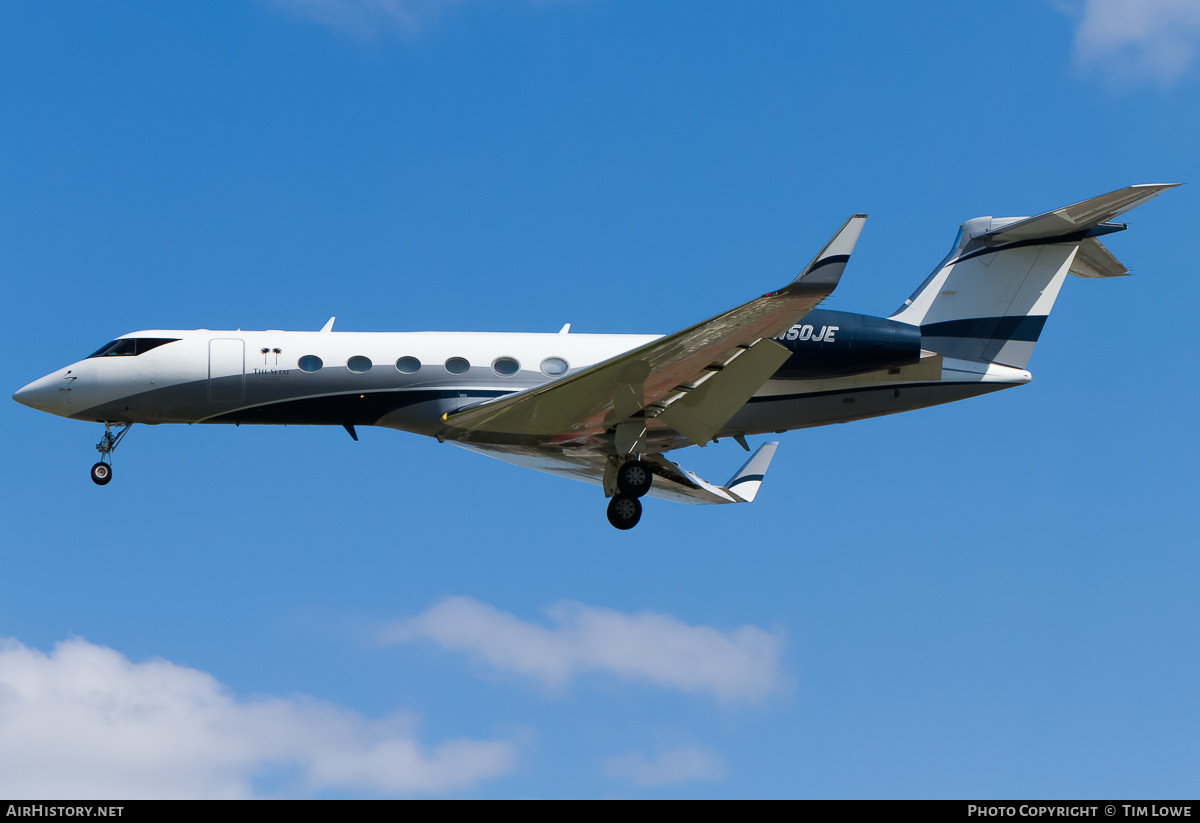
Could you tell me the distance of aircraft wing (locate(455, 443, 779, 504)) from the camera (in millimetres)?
21469

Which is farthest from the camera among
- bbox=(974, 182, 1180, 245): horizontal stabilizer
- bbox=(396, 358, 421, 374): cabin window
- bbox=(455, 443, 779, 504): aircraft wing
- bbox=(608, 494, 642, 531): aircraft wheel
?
bbox=(455, 443, 779, 504): aircraft wing

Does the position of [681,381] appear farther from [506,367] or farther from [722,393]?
[506,367]

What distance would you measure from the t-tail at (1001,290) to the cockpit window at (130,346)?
1278cm

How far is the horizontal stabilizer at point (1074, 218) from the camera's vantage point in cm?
1770

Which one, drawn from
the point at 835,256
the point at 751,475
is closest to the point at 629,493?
the point at 751,475

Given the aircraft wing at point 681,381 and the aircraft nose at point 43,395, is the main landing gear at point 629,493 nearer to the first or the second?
the aircraft wing at point 681,381

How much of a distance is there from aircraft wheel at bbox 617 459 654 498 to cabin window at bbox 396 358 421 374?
3830 millimetres

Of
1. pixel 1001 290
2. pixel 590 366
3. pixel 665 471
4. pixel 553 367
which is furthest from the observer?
pixel 665 471

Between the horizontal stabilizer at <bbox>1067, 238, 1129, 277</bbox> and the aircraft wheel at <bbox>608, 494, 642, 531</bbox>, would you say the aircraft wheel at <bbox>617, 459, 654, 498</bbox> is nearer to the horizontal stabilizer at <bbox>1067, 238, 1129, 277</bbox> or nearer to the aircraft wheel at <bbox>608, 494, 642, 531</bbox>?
the aircraft wheel at <bbox>608, 494, 642, 531</bbox>

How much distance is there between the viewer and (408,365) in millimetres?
19969

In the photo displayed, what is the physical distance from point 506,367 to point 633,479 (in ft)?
9.56

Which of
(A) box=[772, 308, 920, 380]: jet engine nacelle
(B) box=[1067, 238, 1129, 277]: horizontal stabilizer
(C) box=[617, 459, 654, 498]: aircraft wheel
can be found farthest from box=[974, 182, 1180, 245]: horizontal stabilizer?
(C) box=[617, 459, 654, 498]: aircraft wheel

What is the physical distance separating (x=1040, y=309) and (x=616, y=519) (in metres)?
8.08
